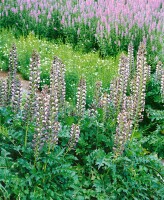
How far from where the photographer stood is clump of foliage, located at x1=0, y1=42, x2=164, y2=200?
13.0 feet

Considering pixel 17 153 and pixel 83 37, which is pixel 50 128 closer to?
pixel 17 153

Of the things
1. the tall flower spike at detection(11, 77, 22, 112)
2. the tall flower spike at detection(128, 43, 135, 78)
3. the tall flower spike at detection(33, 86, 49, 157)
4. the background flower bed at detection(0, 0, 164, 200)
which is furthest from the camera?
the tall flower spike at detection(128, 43, 135, 78)

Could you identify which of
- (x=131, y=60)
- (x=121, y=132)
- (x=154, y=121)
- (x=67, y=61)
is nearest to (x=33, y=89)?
(x=121, y=132)

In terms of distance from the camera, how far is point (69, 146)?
422 cm

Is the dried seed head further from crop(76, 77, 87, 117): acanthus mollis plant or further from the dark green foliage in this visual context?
the dark green foliage

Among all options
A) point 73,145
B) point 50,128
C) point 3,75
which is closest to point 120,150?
point 73,145

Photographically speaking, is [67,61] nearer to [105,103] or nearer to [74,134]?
[105,103]

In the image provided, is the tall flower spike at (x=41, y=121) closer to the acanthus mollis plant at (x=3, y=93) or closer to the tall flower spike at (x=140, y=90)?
the acanthus mollis plant at (x=3, y=93)

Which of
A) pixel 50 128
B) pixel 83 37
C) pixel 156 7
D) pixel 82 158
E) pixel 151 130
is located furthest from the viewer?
pixel 156 7

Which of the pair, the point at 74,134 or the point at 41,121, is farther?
the point at 74,134

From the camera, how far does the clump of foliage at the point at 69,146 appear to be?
3.95 m

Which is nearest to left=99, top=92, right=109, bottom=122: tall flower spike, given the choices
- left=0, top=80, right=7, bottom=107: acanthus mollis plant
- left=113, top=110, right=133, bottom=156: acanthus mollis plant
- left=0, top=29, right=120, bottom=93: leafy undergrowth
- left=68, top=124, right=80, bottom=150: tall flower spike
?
left=113, top=110, right=133, bottom=156: acanthus mollis plant

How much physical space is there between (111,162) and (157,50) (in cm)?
466

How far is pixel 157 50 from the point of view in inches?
339
